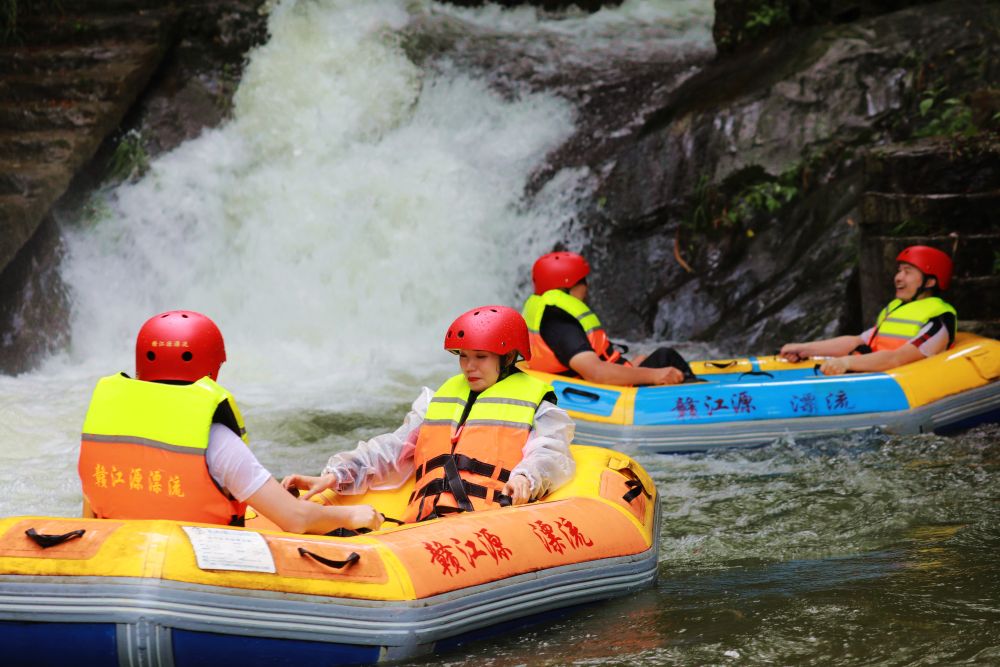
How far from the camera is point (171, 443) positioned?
150 inches

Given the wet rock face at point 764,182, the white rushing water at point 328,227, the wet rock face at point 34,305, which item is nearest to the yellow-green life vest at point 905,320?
the wet rock face at point 764,182

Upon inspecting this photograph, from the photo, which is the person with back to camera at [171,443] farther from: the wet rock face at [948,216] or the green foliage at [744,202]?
the green foliage at [744,202]

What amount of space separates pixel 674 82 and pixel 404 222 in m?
3.17

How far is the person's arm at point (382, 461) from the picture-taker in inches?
194

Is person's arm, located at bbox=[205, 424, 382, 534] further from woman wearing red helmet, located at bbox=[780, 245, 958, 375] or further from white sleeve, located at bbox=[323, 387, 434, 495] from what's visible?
woman wearing red helmet, located at bbox=[780, 245, 958, 375]

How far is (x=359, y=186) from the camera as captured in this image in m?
12.7

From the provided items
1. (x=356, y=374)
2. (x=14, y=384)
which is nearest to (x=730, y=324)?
(x=356, y=374)

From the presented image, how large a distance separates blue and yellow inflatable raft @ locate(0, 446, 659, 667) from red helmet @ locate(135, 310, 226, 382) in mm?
479

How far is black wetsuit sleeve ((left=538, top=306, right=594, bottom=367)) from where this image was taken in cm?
748

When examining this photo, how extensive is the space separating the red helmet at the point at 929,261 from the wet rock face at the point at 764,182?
247 centimetres

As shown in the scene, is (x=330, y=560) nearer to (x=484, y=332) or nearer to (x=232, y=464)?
(x=232, y=464)

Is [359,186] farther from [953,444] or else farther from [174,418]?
[174,418]

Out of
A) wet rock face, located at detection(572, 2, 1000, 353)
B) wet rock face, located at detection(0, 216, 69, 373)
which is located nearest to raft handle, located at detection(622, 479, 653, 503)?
wet rock face, located at detection(572, 2, 1000, 353)

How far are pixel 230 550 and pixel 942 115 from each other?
8671mm
